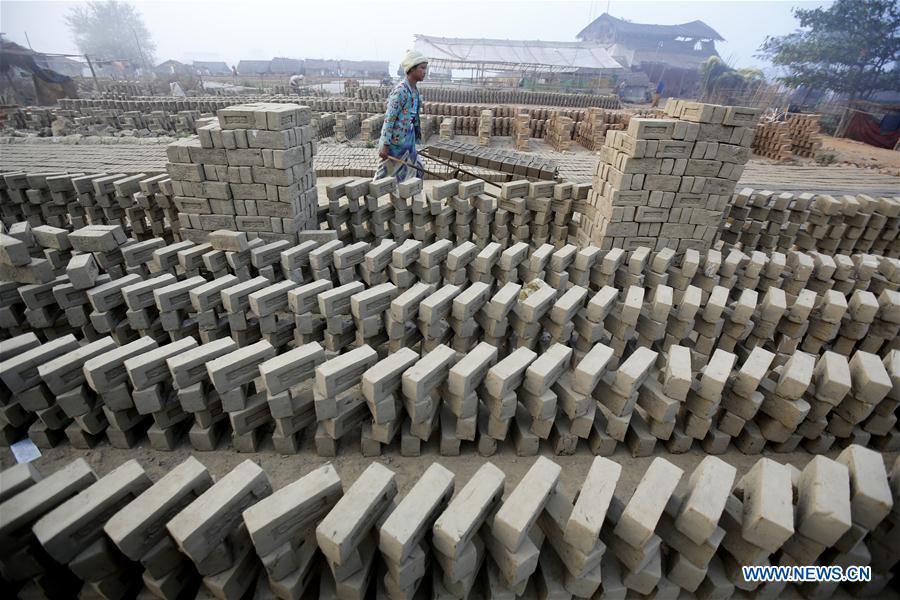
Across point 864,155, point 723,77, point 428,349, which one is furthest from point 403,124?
point 723,77

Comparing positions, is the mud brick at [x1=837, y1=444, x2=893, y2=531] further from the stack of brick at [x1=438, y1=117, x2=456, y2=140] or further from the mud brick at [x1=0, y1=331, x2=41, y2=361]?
the stack of brick at [x1=438, y1=117, x2=456, y2=140]

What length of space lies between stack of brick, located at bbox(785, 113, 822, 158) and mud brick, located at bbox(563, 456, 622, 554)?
65.2 feet

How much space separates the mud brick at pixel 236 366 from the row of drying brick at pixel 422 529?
0.65 metres

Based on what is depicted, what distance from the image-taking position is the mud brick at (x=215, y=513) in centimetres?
197

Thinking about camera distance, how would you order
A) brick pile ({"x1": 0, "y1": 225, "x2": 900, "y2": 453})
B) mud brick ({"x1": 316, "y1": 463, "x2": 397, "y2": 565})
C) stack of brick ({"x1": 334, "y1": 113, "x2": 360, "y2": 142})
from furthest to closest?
stack of brick ({"x1": 334, "y1": 113, "x2": 360, "y2": 142}), brick pile ({"x1": 0, "y1": 225, "x2": 900, "y2": 453}), mud brick ({"x1": 316, "y1": 463, "x2": 397, "y2": 565})

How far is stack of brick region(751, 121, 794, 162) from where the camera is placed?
51.1 feet

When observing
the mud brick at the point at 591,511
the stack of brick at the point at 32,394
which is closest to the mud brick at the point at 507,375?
the mud brick at the point at 591,511

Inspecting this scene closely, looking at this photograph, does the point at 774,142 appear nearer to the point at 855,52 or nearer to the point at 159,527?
the point at 159,527

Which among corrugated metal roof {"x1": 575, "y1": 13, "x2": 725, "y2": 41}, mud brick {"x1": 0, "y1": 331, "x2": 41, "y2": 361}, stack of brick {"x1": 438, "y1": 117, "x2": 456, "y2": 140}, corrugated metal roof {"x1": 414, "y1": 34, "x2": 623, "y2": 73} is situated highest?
corrugated metal roof {"x1": 575, "y1": 13, "x2": 725, "y2": 41}

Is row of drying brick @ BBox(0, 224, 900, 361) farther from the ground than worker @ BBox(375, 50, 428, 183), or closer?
closer

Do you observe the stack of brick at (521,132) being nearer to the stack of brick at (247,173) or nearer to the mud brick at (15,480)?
the stack of brick at (247,173)

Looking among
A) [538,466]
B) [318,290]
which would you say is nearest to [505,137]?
[318,290]

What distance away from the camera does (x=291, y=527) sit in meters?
2.09

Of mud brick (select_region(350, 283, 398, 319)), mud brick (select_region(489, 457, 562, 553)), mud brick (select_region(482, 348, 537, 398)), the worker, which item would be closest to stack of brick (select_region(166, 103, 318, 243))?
the worker
